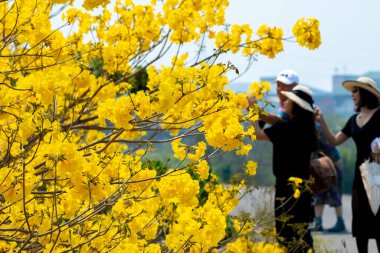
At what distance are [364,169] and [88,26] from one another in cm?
240

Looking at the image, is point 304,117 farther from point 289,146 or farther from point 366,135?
point 366,135

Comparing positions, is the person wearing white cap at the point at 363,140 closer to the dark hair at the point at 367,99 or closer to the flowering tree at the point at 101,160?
the dark hair at the point at 367,99

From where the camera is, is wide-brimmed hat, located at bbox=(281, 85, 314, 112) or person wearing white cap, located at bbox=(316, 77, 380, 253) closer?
wide-brimmed hat, located at bbox=(281, 85, 314, 112)

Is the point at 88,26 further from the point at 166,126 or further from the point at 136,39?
the point at 166,126

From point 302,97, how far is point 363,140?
30.2 inches

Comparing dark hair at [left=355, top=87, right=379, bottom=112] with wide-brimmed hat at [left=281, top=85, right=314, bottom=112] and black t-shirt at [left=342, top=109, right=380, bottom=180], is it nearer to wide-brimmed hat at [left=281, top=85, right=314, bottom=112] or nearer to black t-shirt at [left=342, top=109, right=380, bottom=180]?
black t-shirt at [left=342, top=109, right=380, bottom=180]

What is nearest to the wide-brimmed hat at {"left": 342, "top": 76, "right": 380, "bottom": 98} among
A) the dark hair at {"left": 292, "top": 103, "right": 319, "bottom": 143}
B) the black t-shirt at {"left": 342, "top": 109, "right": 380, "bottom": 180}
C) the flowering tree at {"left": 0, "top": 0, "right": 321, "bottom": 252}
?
the black t-shirt at {"left": 342, "top": 109, "right": 380, "bottom": 180}

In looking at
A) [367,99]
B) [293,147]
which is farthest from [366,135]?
[293,147]

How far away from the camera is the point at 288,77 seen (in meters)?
8.10

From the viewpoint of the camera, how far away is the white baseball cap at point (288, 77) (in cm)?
801

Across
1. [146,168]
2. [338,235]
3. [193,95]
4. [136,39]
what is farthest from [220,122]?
[338,235]

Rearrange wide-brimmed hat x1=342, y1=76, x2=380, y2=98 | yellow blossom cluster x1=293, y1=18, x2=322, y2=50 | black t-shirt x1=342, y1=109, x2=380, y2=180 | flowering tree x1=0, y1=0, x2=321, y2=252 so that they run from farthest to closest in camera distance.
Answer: wide-brimmed hat x1=342, y1=76, x2=380, y2=98, black t-shirt x1=342, y1=109, x2=380, y2=180, yellow blossom cluster x1=293, y1=18, x2=322, y2=50, flowering tree x1=0, y1=0, x2=321, y2=252

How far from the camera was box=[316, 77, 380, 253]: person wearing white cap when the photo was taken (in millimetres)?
7598

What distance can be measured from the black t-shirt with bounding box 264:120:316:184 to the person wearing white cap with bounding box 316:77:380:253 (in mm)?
673
